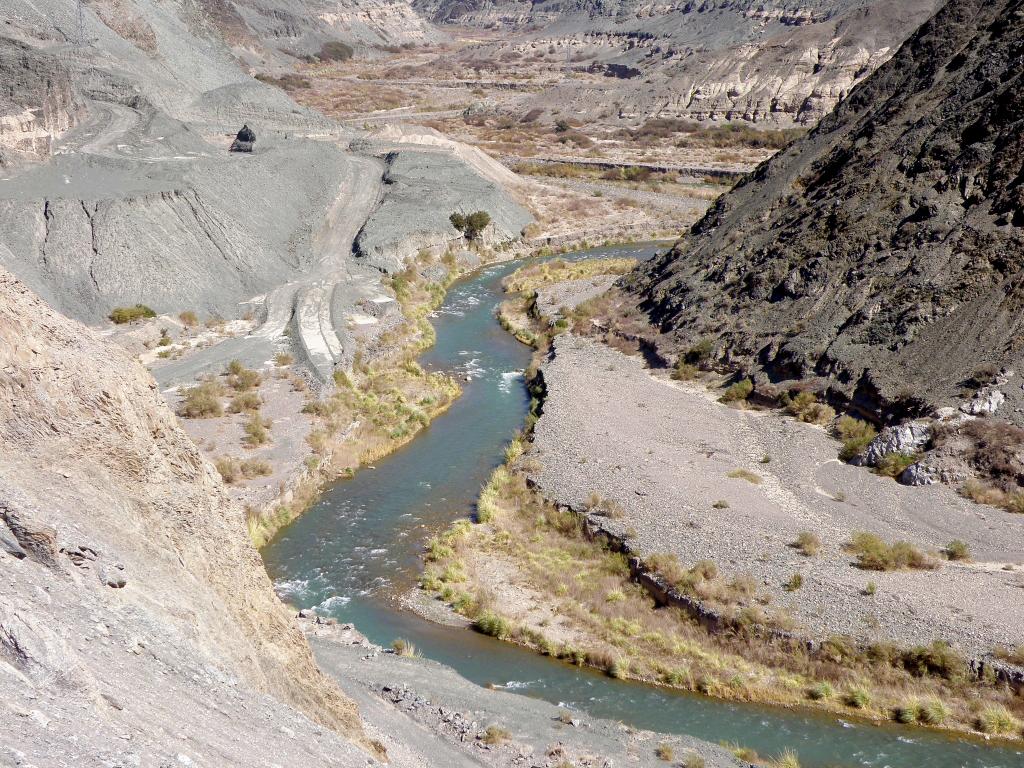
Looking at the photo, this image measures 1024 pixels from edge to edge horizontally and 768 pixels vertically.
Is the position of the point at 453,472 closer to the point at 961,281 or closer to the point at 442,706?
→ the point at 442,706

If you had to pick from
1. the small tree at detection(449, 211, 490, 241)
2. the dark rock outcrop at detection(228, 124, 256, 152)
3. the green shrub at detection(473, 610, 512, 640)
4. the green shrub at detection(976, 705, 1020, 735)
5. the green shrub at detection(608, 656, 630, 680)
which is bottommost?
the green shrub at detection(473, 610, 512, 640)

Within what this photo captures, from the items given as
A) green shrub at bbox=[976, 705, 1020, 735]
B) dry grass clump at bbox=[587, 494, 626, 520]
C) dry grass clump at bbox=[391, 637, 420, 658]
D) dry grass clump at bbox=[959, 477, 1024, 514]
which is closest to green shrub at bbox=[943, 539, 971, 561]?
dry grass clump at bbox=[959, 477, 1024, 514]

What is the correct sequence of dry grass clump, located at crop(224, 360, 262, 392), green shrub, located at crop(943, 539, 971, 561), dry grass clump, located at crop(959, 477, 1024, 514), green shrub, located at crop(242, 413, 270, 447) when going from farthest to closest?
dry grass clump, located at crop(224, 360, 262, 392)
green shrub, located at crop(242, 413, 270, 447)
dry grass clump, located at crop(959, 477, 1024, 514)
green shrub, located at crop(943, 539, 971, 561)

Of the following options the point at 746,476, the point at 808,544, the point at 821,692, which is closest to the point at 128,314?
the point at 746,476

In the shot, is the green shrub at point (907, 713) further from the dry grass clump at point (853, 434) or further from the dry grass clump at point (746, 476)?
the dry grass clump at point (853, 434)

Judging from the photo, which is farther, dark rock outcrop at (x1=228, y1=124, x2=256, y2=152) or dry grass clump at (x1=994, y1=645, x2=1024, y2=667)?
dark rock outcrop at (x1=228, y1=124, x2=256, y2=152)

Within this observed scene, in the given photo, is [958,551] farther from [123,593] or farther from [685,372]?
[123,593]

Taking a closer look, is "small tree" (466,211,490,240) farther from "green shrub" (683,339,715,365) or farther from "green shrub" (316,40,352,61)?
"green shrub" (316,40,352,61)

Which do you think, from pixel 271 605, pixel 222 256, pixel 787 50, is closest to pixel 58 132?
pixel 222 256
